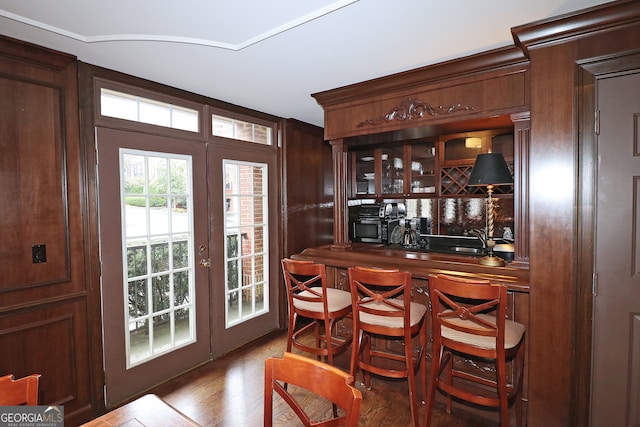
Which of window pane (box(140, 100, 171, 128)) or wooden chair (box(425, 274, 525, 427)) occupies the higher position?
window pane (box(140, 100, 171, 128))

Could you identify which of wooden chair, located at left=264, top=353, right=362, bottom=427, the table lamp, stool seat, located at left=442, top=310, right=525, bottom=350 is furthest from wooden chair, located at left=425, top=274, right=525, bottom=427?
wooden chair, located at left=264, top=353, right=362, bottom=427

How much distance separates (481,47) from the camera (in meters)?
2.21

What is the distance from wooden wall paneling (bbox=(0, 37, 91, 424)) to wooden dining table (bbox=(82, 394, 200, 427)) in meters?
1.39

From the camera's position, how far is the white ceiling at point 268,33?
67.8 inches

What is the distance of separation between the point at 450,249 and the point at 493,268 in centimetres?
197

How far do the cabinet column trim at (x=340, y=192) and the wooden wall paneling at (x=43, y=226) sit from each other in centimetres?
200

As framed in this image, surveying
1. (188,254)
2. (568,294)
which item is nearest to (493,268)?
(568,294)

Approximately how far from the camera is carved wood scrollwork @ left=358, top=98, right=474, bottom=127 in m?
2.50

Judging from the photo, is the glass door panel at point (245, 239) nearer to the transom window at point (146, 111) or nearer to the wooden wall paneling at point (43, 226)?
the transom window at point (146, 111)

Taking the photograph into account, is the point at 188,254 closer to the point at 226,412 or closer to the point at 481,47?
the point at 226,412

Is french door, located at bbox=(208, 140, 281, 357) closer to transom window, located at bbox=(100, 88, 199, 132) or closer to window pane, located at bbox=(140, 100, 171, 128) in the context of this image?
transom window, located at bbox=(100, 88, 199, 132)

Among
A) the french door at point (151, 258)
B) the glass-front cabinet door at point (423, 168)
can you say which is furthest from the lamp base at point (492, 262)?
the french door at point (151, 258)

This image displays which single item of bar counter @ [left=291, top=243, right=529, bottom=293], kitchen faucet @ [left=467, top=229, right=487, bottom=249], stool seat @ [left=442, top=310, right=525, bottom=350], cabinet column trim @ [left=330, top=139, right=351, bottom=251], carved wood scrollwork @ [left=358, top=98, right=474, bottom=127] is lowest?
stool seat @ [left=442, top=310, right=525, bottom=350]

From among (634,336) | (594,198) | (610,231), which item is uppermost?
(594,198)
